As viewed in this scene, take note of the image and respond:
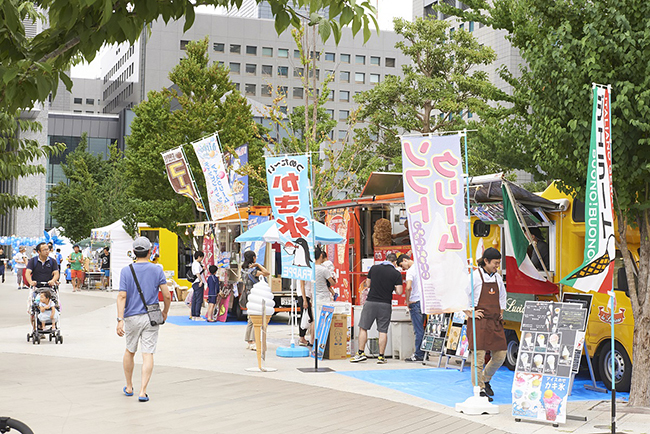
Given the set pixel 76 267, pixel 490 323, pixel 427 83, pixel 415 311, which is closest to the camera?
pixel 490 323

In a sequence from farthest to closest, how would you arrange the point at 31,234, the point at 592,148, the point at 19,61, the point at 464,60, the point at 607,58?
1. the point at 31,234
2. the point at 464,60
3. the point at 607,58
4. the point at 592,148
5. the point at 19,61

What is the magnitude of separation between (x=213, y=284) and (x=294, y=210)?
877 cm

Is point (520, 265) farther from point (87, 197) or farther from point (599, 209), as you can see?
point (87, 197)

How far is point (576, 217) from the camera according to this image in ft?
36.8

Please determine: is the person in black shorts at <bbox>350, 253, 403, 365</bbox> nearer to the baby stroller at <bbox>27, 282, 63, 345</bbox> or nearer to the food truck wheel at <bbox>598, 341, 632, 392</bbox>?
the food truck wheel at <bbox>598, 341, 632, 392</bbox>

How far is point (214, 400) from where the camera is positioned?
9.43 meters

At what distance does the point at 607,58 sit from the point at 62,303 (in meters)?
22.3

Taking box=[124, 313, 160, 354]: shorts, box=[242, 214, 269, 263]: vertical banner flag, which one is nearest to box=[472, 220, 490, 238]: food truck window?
box=[124, 313, 160, 354]: shorts

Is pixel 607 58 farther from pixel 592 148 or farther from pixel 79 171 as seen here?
pixel 79 171

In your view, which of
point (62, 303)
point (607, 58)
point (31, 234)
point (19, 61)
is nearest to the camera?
point (19, 61)

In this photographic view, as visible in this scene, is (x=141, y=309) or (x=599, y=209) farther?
(x=141, y=309)

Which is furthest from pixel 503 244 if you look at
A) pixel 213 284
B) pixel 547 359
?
pixel 213 284

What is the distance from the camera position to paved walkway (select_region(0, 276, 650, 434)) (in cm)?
811

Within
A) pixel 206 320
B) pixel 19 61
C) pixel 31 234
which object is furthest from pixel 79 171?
pixel 19 61
